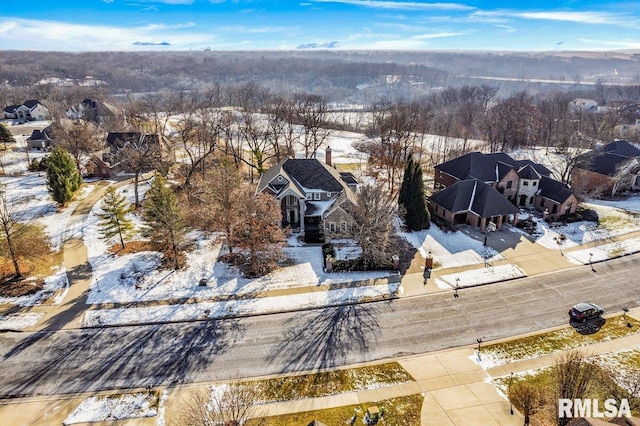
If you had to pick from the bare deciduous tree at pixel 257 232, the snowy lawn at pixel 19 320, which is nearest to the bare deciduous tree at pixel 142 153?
the bare deciduous tree at pixel 257 232

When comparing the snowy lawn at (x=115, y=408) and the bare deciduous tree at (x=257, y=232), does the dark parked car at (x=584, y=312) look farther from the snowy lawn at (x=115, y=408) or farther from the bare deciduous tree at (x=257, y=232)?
the snowy lawn at (x=115, y=408)

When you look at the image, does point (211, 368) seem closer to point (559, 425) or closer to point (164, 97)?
point (559, 425)

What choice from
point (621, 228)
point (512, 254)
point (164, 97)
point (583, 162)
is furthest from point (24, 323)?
point (164, 97)

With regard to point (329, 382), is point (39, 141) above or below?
above

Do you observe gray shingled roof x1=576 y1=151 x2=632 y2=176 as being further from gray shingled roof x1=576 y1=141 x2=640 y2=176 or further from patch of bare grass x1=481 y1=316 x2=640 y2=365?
patch of bare grass x1=481 y1=316 x2=640 y2=365

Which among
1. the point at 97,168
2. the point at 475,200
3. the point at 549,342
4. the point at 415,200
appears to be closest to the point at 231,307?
the point at 415,200

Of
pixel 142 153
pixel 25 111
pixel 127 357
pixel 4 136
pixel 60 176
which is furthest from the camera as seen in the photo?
pixel 25 111

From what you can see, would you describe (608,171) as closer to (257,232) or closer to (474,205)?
(474,205)
